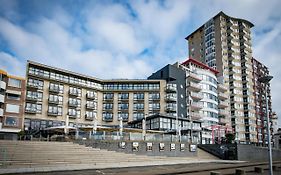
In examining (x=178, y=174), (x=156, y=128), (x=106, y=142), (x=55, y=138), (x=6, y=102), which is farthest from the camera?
(x=156, y=128)

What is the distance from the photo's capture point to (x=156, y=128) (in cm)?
5503

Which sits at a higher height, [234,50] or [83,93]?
[234,50]

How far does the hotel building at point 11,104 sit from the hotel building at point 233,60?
6788 centimetres

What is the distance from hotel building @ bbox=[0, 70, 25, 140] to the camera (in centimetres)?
5006

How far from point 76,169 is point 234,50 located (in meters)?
88.8

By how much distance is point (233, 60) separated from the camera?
94688 mm

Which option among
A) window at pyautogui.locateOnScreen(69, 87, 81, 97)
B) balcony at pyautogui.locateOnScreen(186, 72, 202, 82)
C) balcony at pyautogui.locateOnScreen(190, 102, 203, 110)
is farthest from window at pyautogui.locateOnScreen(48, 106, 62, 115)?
balcony at pyautogui.locateOnScreen(186, 72, 202, 82)

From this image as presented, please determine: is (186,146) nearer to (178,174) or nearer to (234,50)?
(178,174)

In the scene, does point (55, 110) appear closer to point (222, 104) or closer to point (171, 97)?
point (171, 97)

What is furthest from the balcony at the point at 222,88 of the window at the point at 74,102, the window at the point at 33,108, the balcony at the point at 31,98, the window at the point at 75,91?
the balcony at the point at 31,98

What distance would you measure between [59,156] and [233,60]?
276 ft

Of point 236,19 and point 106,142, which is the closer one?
point 106,142

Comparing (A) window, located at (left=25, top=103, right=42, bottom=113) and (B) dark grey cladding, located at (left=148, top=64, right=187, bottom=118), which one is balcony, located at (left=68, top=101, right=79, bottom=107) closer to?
(A) window, located at (left=25, top=103, right=42, bottom=113)

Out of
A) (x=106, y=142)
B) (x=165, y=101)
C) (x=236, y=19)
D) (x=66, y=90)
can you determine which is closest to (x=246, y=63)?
(x=236, y=19)
